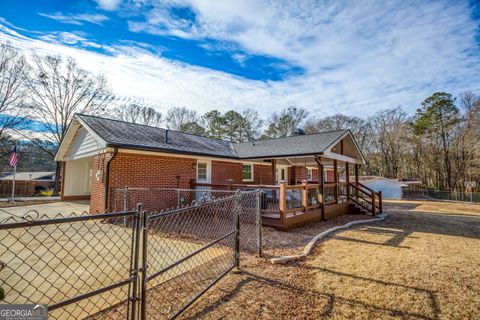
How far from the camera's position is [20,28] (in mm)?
7289

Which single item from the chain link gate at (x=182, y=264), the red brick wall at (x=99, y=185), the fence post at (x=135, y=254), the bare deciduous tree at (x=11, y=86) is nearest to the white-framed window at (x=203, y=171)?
the red brick wall at (x=99, y=185)

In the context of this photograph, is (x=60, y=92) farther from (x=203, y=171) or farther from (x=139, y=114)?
(x=203, y=171)

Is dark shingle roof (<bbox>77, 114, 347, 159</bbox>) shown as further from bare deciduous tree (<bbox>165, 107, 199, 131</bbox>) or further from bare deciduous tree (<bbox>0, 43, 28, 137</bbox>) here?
bare deciduous tree (<bbox>165, 107, 199, 131</bbox>)

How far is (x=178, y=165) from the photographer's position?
10820 millimetres

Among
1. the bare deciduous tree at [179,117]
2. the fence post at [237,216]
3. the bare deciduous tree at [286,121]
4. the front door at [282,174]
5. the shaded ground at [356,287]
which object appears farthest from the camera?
the bare deciduous tree at [286,121]

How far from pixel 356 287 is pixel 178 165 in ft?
28.5

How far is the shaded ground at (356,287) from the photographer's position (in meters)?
2.99

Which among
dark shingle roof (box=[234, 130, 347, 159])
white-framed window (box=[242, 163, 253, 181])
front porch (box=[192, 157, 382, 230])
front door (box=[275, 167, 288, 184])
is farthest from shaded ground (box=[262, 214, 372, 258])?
front door (box=[275, 167, 288, 184])

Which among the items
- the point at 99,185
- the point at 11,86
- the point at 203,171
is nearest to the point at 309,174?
the point at 203,171

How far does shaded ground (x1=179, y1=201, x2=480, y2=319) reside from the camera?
2.99m

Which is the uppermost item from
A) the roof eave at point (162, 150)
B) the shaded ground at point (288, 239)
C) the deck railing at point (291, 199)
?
the roof eave at point (162, 150)

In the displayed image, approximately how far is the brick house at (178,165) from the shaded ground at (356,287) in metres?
3.28

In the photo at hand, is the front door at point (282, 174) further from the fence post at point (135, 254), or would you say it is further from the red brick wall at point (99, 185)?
the fence post at point (135, 254)

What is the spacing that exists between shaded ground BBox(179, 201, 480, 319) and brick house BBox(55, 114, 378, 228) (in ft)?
10.7
